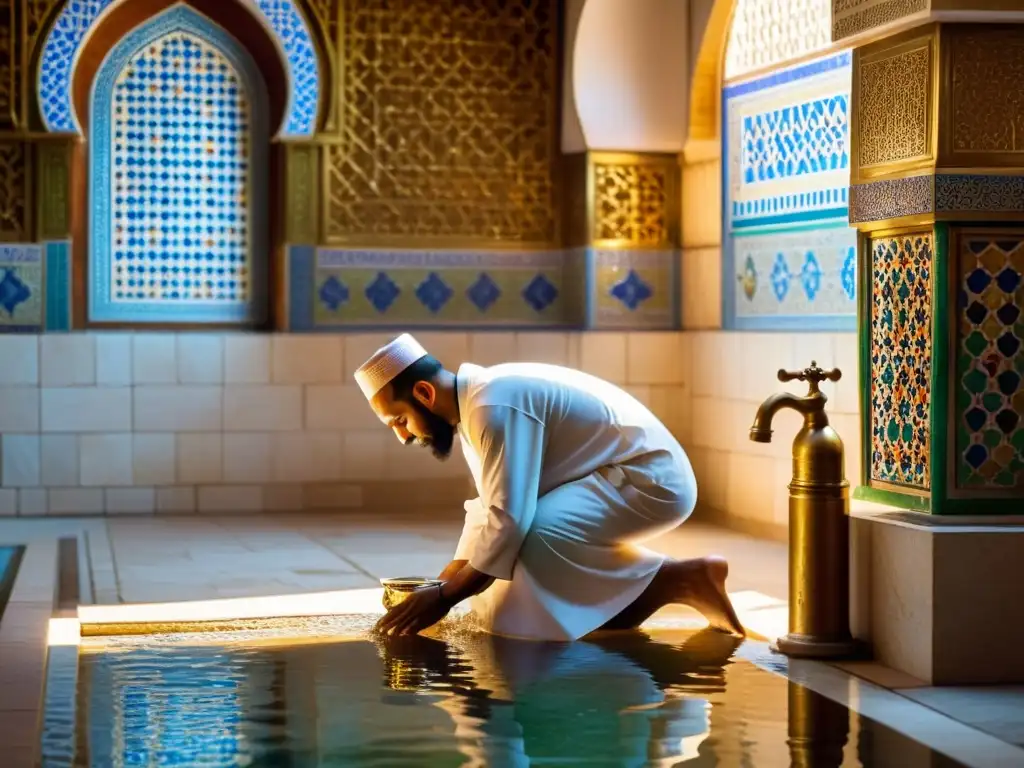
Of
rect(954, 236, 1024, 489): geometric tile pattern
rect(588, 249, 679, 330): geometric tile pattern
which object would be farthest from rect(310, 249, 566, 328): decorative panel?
rect(954, 236, 1024, 489): geometric tile pattern

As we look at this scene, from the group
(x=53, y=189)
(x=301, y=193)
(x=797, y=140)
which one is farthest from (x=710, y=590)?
(x=53, y=189)

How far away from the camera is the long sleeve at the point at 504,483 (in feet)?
14.9

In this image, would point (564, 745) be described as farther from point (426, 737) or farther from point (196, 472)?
point (196, 472)

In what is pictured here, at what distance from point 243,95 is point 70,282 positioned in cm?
127

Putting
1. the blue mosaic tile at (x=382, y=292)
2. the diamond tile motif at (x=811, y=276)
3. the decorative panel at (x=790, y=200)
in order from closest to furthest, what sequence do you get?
the decorative panel at (x=790, y=200) < the diamond tile motif at (x=811, y=276) < the blue mosaic tile at (x=382, y=292)

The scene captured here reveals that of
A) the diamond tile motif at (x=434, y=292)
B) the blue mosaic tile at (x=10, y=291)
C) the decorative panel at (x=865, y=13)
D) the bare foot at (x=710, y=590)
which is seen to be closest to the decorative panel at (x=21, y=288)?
the blue mosaic tile at (x=10, y=291)

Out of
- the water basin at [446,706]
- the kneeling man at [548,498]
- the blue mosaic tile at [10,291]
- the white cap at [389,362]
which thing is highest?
the blue mosaic tile at [10,291]

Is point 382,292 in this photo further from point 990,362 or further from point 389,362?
point 990,362

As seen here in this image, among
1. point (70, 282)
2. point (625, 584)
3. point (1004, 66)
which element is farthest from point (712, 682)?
point (70, 282)

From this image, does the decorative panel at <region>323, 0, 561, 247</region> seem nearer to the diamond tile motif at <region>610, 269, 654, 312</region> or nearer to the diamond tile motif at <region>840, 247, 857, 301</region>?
the diamond tile motif at <region>610, 269, 654, 312</region>

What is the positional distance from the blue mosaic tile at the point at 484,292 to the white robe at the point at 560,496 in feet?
11.9

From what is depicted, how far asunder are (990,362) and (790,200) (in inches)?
122

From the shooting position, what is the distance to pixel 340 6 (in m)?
8.37

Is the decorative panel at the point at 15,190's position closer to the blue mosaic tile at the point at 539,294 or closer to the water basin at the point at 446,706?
the blue mosaic tile at the point at 539,294
